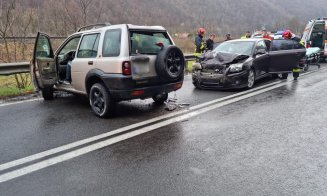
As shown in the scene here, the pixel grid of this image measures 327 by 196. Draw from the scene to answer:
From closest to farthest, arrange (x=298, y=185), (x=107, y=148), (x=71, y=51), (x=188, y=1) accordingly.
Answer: (x=298, y=185) < (x=107, y=148) < (x=71, y=51) < (x=188, y=1)

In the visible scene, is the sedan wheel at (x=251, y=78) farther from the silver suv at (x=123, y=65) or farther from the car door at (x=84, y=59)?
the car door at (x=84, y=59)

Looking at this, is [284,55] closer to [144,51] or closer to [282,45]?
[282,45]

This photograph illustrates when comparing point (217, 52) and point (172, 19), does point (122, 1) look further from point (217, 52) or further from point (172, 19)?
point (217, 52)

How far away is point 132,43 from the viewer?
579 cm

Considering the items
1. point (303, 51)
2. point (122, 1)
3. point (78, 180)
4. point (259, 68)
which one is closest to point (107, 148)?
point (78, 180)

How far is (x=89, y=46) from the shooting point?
6473mm

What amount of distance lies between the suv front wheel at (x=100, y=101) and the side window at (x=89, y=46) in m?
0.70

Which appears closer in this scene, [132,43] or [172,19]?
[132,43]

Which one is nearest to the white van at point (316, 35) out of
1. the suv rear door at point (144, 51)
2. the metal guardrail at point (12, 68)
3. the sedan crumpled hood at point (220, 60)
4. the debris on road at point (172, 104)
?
the sedan crumpled hood at point (220, 60)

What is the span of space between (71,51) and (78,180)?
504 cm

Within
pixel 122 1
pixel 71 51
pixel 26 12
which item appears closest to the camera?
pixel 71 51

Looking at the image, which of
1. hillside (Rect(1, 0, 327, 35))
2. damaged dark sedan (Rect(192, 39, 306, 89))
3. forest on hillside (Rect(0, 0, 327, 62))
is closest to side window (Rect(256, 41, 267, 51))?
damaged dark sedan (Rect(192, 39, 306, 89))

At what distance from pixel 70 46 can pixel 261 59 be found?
583 cm

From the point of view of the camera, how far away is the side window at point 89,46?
6273 mm
